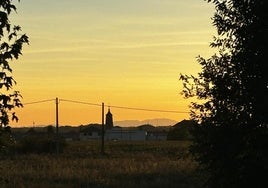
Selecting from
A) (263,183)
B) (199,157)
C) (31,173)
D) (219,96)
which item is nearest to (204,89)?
(219,96)

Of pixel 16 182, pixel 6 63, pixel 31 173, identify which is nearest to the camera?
pixel 6 63

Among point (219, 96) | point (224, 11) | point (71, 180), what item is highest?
point (224, 11)

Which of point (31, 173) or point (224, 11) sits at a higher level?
point (224, 11)

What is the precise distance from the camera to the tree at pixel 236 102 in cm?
998

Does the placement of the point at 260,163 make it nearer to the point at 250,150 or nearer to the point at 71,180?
the point at 250,150

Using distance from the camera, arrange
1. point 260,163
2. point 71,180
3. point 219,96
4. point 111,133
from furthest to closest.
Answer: point 111,133 → point 71,180 → point 219,96 → point 260,163

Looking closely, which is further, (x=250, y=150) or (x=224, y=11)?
(x=224, y=11)

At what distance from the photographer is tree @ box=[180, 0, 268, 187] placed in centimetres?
998

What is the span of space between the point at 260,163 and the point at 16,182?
14925 millimetres

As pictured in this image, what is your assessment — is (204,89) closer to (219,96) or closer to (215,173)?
(219,96)

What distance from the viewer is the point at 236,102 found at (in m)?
10.3

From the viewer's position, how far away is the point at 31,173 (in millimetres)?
27516

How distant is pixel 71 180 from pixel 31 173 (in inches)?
133

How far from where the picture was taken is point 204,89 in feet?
35.4
